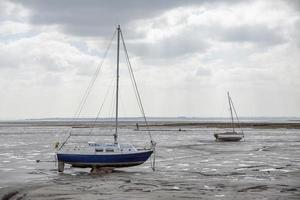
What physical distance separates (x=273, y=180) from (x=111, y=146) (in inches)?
531

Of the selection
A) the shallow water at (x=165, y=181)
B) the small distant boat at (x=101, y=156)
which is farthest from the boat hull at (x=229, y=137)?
the small distant boat at (x=101, y=156)

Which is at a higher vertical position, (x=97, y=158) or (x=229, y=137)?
(x=229, y=137)

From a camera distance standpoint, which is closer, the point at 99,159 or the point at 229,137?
the point at 99,159

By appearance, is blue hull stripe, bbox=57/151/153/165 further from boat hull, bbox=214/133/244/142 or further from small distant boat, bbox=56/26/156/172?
boat hull, bbox=214/133/244/142

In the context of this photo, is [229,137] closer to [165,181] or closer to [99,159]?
[99,159]

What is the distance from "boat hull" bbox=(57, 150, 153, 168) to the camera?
37.2m

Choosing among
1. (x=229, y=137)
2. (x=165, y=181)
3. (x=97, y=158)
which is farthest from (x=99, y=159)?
(x=229, y=137)

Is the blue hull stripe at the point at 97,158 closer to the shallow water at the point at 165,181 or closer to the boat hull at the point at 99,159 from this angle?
the boat hull at the point at 99,159

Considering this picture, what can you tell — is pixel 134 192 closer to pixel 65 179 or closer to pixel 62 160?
pixel 65 179

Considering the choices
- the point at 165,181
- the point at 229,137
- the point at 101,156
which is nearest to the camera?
the point at 165,181

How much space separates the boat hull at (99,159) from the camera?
37.2 meters

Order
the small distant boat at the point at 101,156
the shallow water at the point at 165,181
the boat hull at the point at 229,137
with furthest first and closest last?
the boat hull at the point at 229,137 → the small distant boat at the point at 101,156 → the shallow water at the point at 165,181

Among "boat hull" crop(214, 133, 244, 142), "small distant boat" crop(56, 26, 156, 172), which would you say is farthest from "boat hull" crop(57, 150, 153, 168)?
"boat hull" crop(214, 133, 244, 142)

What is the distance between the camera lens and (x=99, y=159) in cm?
3722
